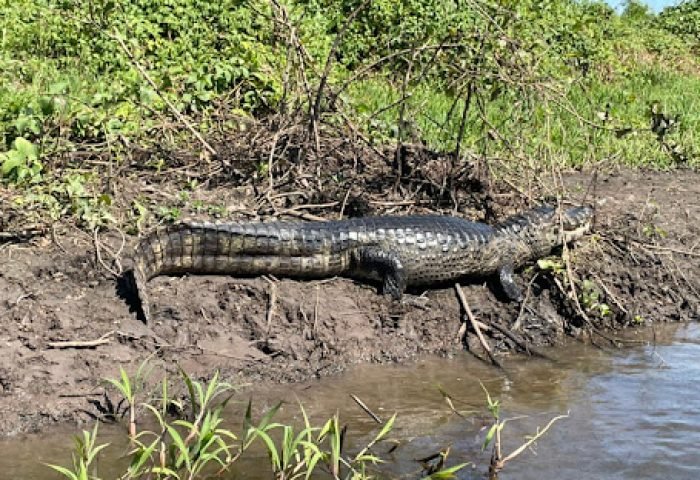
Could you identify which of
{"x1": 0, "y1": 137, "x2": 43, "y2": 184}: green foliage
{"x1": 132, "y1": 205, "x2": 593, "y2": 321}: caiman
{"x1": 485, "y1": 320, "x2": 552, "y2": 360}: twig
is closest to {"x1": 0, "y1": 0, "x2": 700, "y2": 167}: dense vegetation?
{"x1": 0, "y1": 137, "x2": 43, "y2": 184}: green foliage

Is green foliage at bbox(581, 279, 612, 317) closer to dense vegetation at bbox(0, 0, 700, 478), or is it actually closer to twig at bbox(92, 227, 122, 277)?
dense vegetation at bbox(0, 0, 700, 478)

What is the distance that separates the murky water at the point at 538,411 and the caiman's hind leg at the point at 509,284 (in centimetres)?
50

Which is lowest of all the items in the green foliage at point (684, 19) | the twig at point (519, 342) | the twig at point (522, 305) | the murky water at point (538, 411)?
the murky water at point (538, 411)

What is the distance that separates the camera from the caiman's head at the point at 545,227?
20.3ft

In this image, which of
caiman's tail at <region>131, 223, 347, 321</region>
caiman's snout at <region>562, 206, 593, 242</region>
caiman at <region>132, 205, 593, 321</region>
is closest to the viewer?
caiman's tail at <region>131, 223, 347, 321</region>

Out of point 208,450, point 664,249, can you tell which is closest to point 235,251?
point 208,450

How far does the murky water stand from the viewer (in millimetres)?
3766

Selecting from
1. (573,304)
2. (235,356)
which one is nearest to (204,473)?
(235,356)

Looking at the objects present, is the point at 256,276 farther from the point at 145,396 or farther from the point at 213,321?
the point at 145,396

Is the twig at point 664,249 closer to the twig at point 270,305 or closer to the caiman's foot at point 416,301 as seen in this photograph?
the caiman's foot at point 416,301

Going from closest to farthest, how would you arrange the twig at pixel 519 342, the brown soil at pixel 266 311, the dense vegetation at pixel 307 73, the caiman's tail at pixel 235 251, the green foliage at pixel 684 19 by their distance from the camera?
the brown soil at pixel 266 311 < the caiman's tail at pixel 235 251 < the twig at pixel 519 342 < the dense vegetation at pixel 307 73 < the green foliage at pixel 684 19

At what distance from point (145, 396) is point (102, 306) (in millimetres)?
669

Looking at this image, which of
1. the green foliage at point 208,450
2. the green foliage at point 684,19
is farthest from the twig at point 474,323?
the green foliage at point 684,19

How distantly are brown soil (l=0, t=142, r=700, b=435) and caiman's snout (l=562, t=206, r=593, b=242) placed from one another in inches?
3.7
